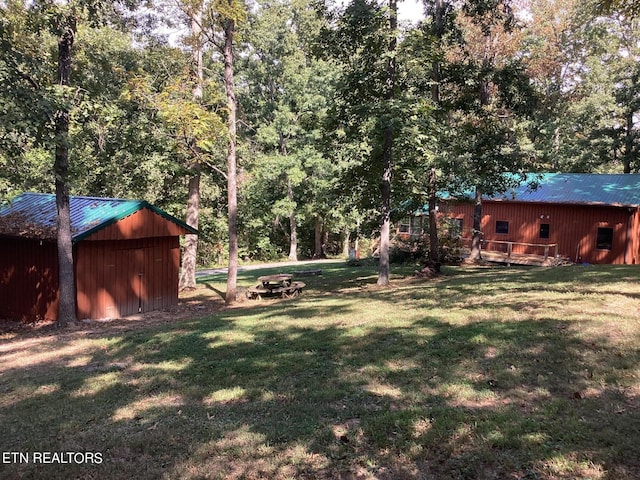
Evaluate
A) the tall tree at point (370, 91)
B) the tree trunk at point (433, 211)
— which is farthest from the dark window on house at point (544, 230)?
the tall tree at point (370, 91)

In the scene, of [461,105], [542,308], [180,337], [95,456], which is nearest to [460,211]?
[461,105]

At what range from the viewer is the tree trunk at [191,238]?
764 inches

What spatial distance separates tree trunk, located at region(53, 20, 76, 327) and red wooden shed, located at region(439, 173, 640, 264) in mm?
14760

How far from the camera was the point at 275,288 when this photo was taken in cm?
1645

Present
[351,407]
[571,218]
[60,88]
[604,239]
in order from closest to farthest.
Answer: [351,407]
[60,88]
[604,239]
[571,218]

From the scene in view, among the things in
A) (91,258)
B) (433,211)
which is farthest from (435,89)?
(91,258)

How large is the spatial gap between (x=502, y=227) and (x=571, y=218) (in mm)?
3870

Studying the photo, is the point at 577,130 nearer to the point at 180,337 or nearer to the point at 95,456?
the point at 180,337

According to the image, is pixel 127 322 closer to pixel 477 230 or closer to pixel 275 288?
pixel 275 288

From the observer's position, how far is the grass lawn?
3988 millimetres

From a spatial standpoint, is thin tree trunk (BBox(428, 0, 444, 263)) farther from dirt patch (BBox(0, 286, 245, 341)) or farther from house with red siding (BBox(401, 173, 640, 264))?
dirt patch (BBox(0, 286, 245, 341))

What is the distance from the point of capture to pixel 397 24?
15.0 metres

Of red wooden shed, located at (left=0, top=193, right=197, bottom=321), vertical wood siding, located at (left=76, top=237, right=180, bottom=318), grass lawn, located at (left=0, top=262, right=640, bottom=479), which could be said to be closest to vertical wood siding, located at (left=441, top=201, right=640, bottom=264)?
vertical wood siding, located at (left=76, top=237, right=180, bottom=318)

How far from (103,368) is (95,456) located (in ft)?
10.9
